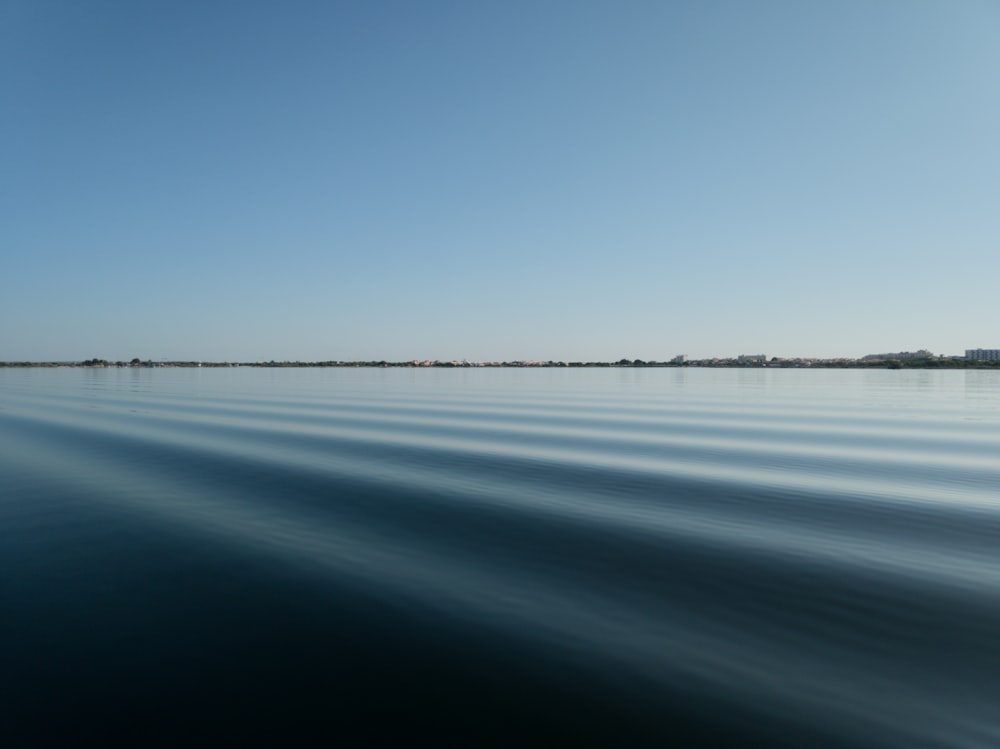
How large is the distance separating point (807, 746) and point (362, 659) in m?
3.51

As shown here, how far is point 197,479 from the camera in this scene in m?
12.1

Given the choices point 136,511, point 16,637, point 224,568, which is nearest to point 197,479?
point 136,511

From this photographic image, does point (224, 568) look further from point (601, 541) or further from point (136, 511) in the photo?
point (601, 541)

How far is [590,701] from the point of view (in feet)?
13.8

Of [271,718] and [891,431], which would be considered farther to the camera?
[891,431]

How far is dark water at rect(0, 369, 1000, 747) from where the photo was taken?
400 cm

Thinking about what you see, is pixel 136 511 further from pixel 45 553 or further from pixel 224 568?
pixel 224 568

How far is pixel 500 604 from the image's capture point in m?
5.85

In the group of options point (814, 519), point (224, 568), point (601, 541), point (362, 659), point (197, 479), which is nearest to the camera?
point (362, 659)

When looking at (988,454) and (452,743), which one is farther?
(988,454)

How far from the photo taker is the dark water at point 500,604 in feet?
13.1

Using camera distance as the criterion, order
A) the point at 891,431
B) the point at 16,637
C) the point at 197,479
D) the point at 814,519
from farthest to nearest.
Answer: the point at 891,431, the point at 197,479, the point at 814,519, the point at 16,637

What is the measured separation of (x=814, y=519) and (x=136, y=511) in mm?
11833

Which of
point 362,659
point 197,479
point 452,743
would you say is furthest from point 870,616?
point 197,479
